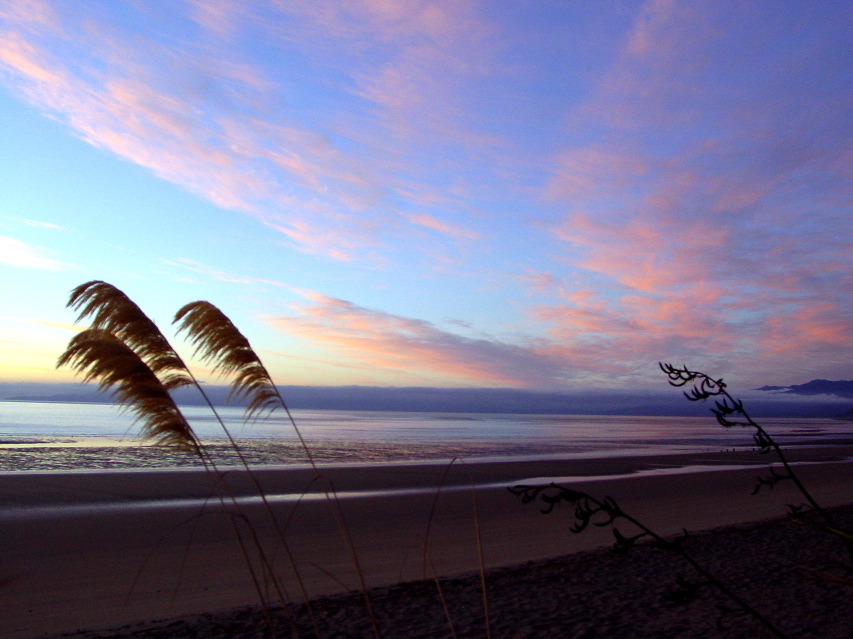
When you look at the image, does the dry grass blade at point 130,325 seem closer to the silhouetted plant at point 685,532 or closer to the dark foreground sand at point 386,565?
the dark foreground sand at point 386,565

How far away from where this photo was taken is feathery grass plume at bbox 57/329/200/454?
2.93 m

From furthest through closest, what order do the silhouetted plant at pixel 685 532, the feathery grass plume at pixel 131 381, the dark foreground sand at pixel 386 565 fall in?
1. the dark foreground sand at pixel 386 565
2. the feathery grass plume at pixel 131 381
3. the silhouetted plant at pixel 685 532

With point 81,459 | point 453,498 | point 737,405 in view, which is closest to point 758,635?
point 737,405

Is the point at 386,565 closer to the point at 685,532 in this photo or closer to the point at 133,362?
the point at 133,362

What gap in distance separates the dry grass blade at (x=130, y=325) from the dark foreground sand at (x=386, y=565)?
76 centimetres

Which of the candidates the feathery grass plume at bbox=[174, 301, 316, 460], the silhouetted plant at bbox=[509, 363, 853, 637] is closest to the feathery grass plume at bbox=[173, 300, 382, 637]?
the feathery grass plume at bbox=[174, 301, 316, 460]

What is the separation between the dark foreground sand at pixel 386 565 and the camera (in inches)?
247

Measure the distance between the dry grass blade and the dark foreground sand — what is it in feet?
2.50

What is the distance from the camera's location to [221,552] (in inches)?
401

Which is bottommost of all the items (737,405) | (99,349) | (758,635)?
(758,635)

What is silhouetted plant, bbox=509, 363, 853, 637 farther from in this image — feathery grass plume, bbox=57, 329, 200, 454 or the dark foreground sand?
feathery grass plume, bbox=57, 329, 200, 454

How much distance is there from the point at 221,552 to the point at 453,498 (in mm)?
7802

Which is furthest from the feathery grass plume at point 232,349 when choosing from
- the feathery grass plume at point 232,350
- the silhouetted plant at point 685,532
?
the silhouetted plant at point 685,532

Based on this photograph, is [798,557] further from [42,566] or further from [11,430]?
[11,430]
